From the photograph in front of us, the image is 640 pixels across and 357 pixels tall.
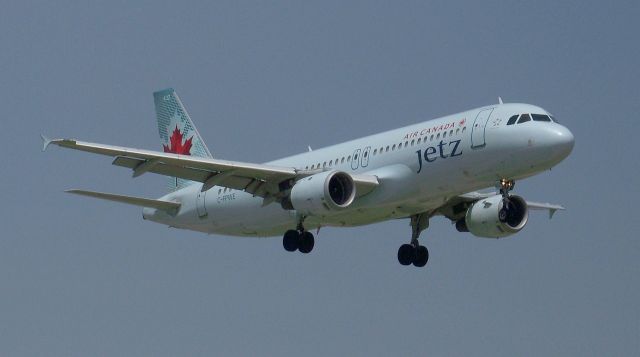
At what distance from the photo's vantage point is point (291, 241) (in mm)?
57031

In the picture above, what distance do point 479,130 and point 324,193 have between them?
19.0 ft

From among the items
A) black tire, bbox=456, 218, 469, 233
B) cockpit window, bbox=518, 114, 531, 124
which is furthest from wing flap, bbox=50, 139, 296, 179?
cockpit window, bbox=518, 114, 531, 124

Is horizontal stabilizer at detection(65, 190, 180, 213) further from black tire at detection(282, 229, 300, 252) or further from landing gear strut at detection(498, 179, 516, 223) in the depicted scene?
landing gear strut at detection(498, 179, 516, 223)

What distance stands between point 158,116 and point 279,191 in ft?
49.4

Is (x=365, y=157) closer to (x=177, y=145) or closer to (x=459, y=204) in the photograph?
(x=459, y=204)

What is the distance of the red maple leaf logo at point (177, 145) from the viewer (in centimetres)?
6656

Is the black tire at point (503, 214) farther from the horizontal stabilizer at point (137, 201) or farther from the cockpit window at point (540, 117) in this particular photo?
A: the horizontal stabilizer at point (137, 201)

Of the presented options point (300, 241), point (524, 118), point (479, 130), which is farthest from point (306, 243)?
point (524, 118)

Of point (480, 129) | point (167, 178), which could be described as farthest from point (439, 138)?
point (167, 178)

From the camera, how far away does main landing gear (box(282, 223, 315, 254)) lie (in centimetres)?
5691

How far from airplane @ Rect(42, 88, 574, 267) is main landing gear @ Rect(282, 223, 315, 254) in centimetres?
4

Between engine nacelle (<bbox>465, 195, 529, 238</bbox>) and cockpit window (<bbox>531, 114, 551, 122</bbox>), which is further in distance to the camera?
engine nacelle (<bbox>465, 195, 529, 238</bbox>)

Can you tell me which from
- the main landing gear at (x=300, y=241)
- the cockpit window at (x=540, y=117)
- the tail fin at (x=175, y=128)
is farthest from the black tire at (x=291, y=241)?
the cockpit window at (x=540, y=117)

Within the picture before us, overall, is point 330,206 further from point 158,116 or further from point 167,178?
point 158,116
